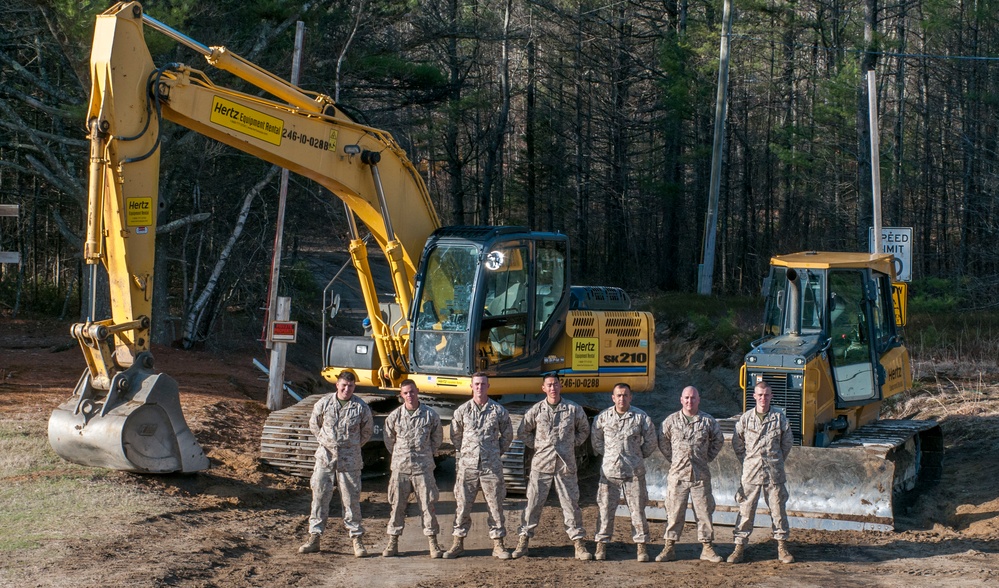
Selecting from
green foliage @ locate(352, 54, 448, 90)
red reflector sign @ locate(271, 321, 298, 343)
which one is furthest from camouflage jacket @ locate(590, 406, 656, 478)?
green foliage @ locate(352, 54, 448, 90)

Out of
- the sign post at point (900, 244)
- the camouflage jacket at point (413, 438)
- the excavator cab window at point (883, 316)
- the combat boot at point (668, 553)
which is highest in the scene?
the sign post at point (900, 244)

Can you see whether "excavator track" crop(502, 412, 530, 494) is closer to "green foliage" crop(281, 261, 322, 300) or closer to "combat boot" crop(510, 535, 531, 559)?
"combat boot" crop(510, 535, 531, 559)

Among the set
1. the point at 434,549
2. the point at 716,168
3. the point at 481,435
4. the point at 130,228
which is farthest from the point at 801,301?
the point at 716,168

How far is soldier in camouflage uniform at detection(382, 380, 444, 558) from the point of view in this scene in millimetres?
8883

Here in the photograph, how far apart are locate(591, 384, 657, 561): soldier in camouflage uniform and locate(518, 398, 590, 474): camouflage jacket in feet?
0.87

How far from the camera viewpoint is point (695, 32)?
3231 cm

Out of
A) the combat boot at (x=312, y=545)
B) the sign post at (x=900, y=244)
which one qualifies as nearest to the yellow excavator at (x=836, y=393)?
the combat boot at (x=312, y=545)

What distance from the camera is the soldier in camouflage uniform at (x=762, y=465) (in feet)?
28.8

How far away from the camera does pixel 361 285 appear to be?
38.1 ft

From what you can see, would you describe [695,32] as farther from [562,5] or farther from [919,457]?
[919,457]

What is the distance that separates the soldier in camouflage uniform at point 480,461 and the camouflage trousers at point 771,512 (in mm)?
1967

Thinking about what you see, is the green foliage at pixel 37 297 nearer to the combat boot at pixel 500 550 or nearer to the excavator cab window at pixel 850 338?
the combat boot at pixel 500 550

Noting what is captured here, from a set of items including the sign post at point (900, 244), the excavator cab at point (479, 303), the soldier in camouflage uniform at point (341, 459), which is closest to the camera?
the soldier in camouflage uniform at point (341, 459)

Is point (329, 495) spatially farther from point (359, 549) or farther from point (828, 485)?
point (828, 485)
